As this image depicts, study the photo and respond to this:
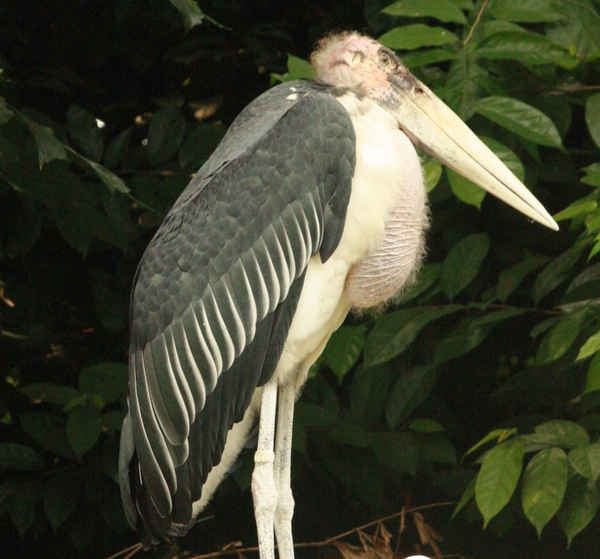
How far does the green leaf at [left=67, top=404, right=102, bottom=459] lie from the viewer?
233 centimetres

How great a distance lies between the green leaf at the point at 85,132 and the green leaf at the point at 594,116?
4.25 feet

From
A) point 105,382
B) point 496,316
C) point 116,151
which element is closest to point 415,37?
point 496,316

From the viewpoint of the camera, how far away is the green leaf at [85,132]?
2582mm

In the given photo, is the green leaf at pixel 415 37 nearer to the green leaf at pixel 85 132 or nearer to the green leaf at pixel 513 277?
the green leaf at pixel 513 277

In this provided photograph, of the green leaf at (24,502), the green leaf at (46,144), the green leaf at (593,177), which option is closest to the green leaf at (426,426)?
the green leaf at (593,177)

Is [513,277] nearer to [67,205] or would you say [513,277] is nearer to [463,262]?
[463,262]

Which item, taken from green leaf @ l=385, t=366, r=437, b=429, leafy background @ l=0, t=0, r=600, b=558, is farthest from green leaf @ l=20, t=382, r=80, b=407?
green leaf @ l=385, t=366, r=437, b=429

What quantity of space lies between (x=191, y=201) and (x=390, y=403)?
105 centimetres

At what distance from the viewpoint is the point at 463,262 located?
2396mm

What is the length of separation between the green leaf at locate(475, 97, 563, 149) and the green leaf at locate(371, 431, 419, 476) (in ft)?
3.00

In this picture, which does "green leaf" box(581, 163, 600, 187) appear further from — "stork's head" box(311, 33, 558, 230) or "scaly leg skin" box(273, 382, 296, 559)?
"scaly leg skin" box(273, 382, 296, 559)

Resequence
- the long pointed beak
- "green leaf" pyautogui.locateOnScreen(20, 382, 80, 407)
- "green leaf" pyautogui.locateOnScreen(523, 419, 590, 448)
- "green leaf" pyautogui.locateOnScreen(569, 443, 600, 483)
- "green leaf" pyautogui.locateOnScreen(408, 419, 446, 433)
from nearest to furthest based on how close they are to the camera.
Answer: the long pointed beak → "green leaf" pyautogui.locateOnScreen(569, 443, 600, 483) → "green leaf" pyautogui.locateOnScreen(523, 419, 590, 448) → "green leaf" pyautogui.locateOnScreen(20, 382, 80, 407) → "green leaf" pyautogui.locateOnScreen(408, 419, 446, 433)

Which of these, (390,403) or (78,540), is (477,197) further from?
(78,540)

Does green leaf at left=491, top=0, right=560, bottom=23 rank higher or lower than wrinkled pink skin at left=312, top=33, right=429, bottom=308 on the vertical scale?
higher
